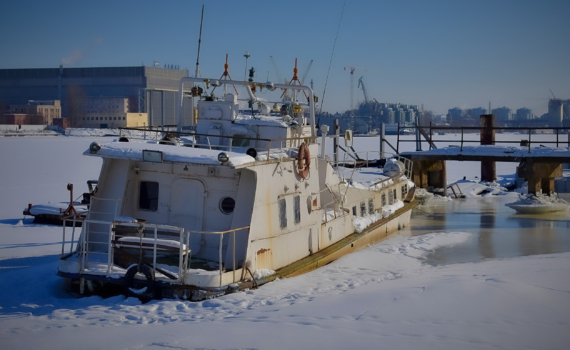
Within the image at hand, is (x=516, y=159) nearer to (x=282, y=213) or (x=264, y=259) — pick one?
(x=282, y=213)

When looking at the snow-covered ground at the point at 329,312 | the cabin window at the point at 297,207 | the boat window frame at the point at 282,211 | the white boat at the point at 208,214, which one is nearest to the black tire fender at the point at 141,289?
the white boat at the point at 208,214

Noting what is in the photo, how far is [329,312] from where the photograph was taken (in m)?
8.88

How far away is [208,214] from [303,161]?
2.66 metres

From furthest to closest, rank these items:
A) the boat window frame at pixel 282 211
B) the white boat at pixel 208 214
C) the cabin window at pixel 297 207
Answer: the cabin window at pixel 297 207, the boat window frame at pixel 282 211, the white boat at pixel 208 214

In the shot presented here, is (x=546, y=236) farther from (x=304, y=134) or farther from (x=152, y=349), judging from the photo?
(x=152, y=349)

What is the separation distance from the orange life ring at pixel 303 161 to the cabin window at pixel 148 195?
3.40 m

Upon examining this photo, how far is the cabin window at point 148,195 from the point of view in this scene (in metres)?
12.5

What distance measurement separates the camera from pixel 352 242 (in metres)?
15.8

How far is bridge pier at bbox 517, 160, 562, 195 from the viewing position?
88.1 ft

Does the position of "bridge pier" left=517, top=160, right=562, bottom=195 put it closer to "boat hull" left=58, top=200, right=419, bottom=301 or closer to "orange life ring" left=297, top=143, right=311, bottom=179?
"boat hull" left=58, top=200, right=419, bottom=301

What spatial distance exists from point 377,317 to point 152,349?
3.44 m

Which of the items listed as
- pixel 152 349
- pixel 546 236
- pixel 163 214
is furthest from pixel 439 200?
pixel 152 349

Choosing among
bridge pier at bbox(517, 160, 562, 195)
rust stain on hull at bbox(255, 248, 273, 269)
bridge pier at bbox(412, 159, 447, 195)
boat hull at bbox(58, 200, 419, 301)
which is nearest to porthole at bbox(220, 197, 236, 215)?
rust stain on hull at bbox(255, 248, 273, 269)

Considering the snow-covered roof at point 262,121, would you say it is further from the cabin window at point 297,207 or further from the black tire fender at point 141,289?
the black tire fender at point 141,289
